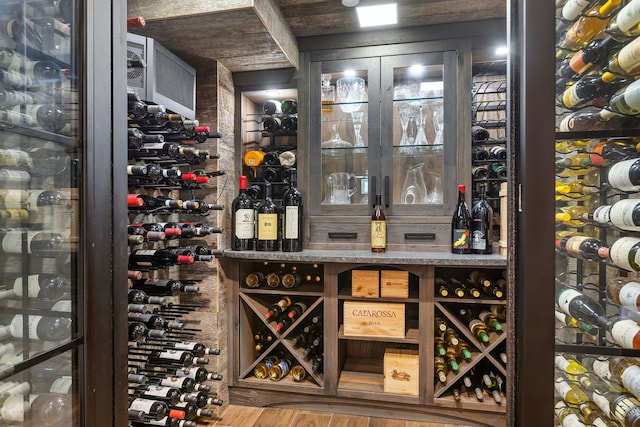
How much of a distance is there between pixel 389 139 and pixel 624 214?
1522 millimetres

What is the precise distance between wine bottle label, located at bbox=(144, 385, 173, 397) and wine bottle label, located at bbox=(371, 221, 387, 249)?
1.21 meters

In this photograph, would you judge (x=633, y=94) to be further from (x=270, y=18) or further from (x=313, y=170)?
(x=313, y=170)

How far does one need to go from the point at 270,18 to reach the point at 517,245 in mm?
1580

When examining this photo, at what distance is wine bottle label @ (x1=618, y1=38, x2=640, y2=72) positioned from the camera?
63 cm

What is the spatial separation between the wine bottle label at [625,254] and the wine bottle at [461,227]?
125 cm

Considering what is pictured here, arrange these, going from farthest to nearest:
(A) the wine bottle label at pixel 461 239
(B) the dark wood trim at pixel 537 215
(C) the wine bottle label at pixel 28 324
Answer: (A) the wine bottle label at pixel 461 239 < (C) the wine bottle label at pixel 28 324 < (B) the dark wood trim at pixel 537 215

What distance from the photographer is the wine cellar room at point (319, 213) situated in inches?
27.1

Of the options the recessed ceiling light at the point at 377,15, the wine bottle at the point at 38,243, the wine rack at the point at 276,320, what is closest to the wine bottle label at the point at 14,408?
the wine bottle at the point at 38,243

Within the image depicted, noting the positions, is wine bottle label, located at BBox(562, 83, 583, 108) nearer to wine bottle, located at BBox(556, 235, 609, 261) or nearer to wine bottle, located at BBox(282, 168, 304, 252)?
wine bottle, located at BBox(556, 235, 609, 261)

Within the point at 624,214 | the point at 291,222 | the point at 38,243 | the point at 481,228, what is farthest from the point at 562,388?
the point at 291,222

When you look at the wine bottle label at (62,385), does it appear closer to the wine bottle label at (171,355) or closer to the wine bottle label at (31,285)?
A: the wine bottle label at (31,285)

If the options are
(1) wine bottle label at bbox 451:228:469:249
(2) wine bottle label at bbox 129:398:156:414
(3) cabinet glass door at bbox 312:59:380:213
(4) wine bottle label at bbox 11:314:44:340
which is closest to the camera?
(4) wine bottle label at bbox 11:314:44:340

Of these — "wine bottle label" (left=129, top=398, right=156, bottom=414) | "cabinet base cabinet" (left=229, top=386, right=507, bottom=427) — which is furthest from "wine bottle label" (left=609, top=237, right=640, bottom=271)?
"wine bottle label" (left=129, top=398, right=156, bottom=414)

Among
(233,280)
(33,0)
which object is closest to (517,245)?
(33,0)
